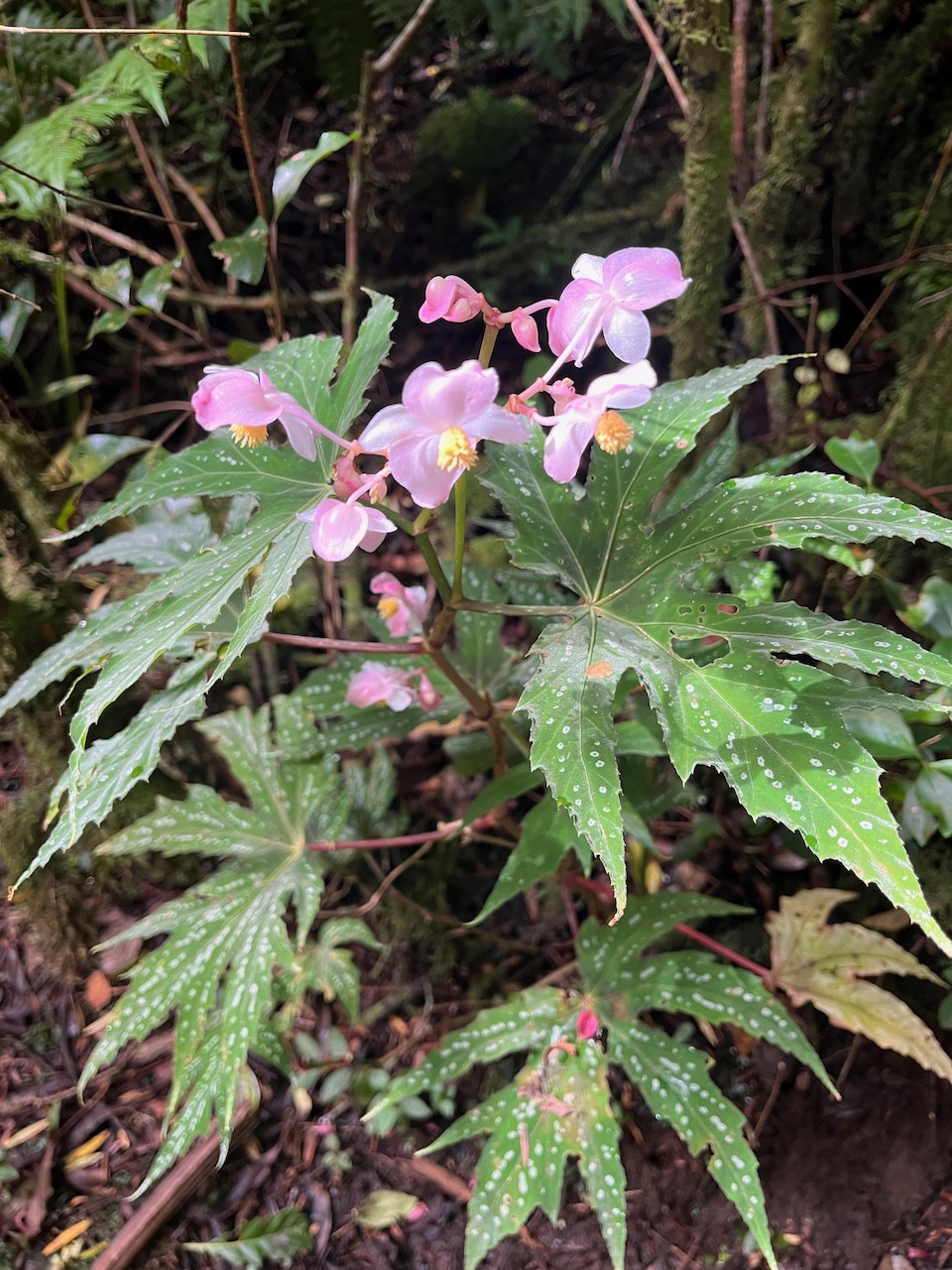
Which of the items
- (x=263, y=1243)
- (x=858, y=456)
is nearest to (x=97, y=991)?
(x=263, y=1243)

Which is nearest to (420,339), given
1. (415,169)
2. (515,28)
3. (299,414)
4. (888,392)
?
(415,169)

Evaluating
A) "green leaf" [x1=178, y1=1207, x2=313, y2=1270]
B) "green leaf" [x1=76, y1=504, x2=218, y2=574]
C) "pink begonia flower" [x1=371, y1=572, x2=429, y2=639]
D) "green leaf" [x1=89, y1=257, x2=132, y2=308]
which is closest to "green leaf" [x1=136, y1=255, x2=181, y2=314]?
"green leaf" [x1=89, y1=257, x2=132, y2=308]

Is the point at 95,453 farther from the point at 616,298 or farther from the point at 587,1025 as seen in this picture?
the point at 587,1025

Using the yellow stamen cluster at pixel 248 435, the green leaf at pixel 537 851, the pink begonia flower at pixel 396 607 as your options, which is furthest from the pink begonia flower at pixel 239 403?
the green leaf at pixel 537 851

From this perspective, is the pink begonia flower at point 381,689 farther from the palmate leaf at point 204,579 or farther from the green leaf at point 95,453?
the green leaf at point 95,453

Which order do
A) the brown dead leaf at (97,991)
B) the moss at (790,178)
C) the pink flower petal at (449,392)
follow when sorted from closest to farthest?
1. the pink flower petal at (449,392)
2. the moss at (790,178)
3. the brown dead leaf at (97,991)

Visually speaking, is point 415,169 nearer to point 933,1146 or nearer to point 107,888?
point 107,888
